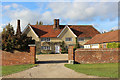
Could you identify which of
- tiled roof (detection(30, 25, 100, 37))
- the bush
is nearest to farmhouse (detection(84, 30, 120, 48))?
tiled roof (detection(30, 25, 100, 37))

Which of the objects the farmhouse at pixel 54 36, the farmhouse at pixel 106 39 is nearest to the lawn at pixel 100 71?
the farmhouse at pixel 106 39

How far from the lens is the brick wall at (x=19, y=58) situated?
15234 mm

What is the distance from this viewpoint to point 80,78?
9.34 metres

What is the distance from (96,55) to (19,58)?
353 inches

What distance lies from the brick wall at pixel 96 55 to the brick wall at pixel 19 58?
511 cm

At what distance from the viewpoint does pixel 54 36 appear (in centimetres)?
3700

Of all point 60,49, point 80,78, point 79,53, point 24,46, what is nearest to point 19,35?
point 24,46

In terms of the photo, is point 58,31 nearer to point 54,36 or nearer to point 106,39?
point 54,36

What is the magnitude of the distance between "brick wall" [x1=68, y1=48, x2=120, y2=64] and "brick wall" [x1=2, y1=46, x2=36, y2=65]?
5107 millimetres

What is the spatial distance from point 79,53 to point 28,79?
8299 millimetres

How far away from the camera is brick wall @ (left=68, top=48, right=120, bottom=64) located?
16.2 metres

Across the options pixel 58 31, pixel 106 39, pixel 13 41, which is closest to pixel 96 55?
pixel 13 41

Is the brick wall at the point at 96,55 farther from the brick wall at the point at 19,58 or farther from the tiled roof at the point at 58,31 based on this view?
the tiled roof at the point at 58,31

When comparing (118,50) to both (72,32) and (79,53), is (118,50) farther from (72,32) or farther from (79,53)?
(72,32)
